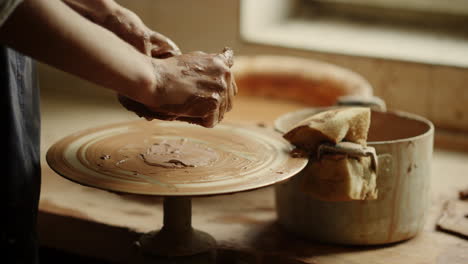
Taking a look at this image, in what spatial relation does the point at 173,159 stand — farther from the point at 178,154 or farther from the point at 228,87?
the point at 228,87

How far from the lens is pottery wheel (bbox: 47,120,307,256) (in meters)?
1.55

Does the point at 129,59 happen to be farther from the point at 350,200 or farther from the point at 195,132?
the point at 350,200

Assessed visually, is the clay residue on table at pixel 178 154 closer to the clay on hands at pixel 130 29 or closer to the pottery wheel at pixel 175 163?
the pottery wheel at pixel 175 163

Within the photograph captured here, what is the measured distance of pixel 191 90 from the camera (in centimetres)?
154

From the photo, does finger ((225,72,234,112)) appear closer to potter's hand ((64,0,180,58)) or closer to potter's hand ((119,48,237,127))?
potter's hand ((119,48,237,127))

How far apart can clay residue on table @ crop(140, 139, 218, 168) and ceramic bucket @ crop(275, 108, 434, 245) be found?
31cm

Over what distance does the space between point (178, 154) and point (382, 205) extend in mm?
631

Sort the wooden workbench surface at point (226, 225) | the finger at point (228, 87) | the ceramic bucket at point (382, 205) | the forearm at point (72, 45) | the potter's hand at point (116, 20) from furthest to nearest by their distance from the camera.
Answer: the wooden workbench surface at point (226, 225) → the ceramic bucket at point (382, 205) → the potter's hand at point (116, 20) → the finger at point (228, 87) → the forearm at point (72, 45)

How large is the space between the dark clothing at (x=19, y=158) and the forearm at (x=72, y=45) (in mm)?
300

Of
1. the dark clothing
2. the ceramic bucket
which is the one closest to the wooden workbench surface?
the ceramic bucket

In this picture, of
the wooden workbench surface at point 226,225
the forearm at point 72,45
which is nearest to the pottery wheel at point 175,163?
the forearm at point 72,45

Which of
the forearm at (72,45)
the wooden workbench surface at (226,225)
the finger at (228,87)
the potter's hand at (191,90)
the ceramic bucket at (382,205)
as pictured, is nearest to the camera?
the forearm at (72,45)

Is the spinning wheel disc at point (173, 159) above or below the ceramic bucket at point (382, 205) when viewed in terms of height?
above

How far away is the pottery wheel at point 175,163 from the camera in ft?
5.10
